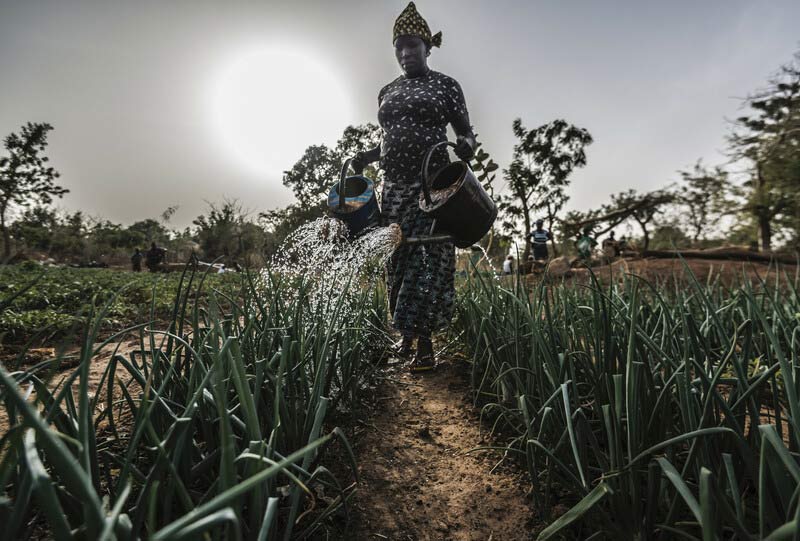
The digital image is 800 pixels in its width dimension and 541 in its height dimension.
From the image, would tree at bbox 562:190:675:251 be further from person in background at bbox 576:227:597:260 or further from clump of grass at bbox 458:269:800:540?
clump of grass at bbox 458:269:800:540

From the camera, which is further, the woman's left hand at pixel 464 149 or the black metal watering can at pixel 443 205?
the woman's left hand at pixel 464 149

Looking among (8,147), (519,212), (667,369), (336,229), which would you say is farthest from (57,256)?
(667,369)

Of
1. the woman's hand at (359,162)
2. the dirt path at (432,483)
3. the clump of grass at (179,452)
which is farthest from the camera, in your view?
the woman's hand at (359,162)

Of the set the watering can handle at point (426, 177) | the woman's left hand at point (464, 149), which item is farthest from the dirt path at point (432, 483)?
the woman's left hand at point (464, 149)

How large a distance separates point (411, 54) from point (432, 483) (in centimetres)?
237

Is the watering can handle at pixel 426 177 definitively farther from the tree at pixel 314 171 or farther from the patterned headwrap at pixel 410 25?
the tree at pixel 314 171

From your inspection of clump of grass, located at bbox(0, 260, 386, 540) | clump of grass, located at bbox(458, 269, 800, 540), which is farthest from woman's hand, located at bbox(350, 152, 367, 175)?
clump of grass, located at bbox(458, 269, 800, 540)

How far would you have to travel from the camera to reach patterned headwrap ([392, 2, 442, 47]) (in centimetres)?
238

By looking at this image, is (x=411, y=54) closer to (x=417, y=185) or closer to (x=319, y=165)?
(x=417, y=185)

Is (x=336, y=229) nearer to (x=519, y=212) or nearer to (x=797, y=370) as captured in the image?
(x=797, y=370)

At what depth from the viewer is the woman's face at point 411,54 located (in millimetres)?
2394

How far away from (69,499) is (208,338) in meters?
0.40

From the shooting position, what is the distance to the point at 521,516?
0.93 m

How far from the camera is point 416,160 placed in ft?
7.69
